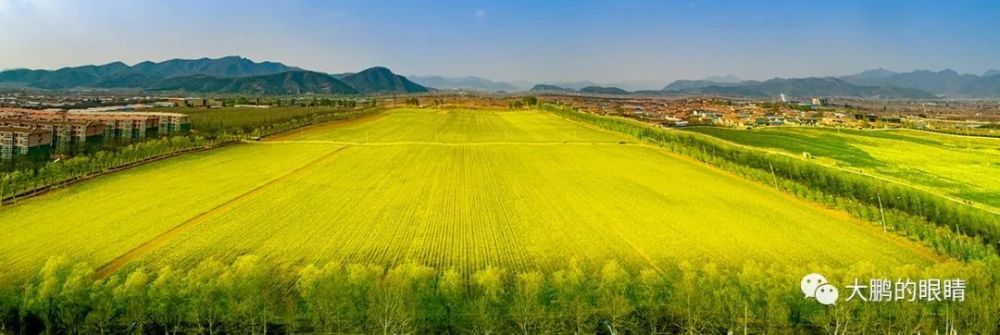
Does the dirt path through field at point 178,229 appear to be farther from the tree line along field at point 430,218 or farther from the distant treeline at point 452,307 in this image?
the distant treeline at point 452,307

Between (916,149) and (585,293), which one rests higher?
(916,149)

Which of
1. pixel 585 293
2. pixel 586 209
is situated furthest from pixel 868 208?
pixel 585 293

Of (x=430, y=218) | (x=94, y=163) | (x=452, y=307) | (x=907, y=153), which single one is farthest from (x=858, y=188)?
(x=94, y=163)

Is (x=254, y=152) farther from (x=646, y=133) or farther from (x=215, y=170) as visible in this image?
(x=646, y=133)

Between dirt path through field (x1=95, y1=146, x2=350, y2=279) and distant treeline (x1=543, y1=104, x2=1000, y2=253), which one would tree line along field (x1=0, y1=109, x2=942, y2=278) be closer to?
dirt path through field (x1=95, y1=146, x2=350, y2=279)

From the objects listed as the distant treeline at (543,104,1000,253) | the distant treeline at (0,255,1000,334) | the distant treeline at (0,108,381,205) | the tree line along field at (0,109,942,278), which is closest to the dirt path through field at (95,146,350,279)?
the tree line along field at (0,109,942,278)

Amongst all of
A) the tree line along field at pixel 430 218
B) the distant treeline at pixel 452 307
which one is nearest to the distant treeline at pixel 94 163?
the tree line along field at pixel 430 218
